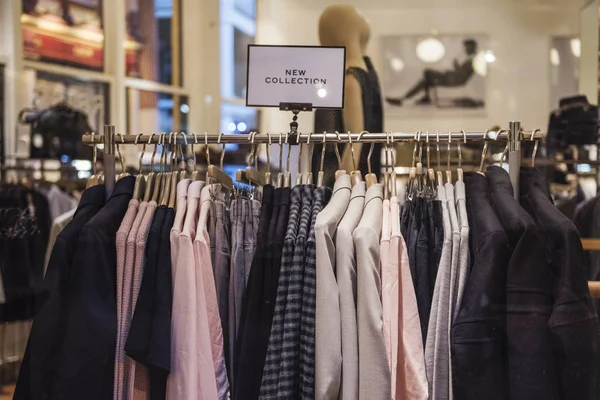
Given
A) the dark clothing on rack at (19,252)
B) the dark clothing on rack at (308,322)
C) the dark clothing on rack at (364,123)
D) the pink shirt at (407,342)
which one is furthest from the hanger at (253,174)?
the dark clothing on rack at (19,252)

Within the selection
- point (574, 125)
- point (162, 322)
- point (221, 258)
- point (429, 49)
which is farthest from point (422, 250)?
point (429, 49)

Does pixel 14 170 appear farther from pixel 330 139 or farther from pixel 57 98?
pixel 330 139

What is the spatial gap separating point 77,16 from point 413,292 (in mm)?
3008

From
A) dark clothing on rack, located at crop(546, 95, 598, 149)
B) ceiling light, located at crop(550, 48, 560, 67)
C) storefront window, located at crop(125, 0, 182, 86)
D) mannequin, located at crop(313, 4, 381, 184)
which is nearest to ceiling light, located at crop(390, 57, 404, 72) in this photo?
ceiling light, located at crop(550, 48, 560, 67)

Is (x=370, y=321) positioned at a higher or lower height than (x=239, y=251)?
lower

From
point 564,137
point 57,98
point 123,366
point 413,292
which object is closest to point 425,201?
point 413,292

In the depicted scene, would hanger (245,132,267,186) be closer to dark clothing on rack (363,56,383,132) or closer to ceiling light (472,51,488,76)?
dark clothing on rack (363,56,383,132)

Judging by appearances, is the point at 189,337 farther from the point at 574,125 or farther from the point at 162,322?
the point at 574,125

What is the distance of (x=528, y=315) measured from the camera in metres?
1.10

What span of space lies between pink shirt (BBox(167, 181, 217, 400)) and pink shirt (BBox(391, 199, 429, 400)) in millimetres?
364

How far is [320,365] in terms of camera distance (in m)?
1.12

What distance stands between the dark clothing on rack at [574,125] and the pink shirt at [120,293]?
1652 millimetres

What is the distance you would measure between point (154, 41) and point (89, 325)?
120 inches

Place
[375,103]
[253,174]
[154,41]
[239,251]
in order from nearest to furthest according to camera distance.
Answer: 1. [239,251]
2. [253,174]
3. [375,103]
4. [154,41]
